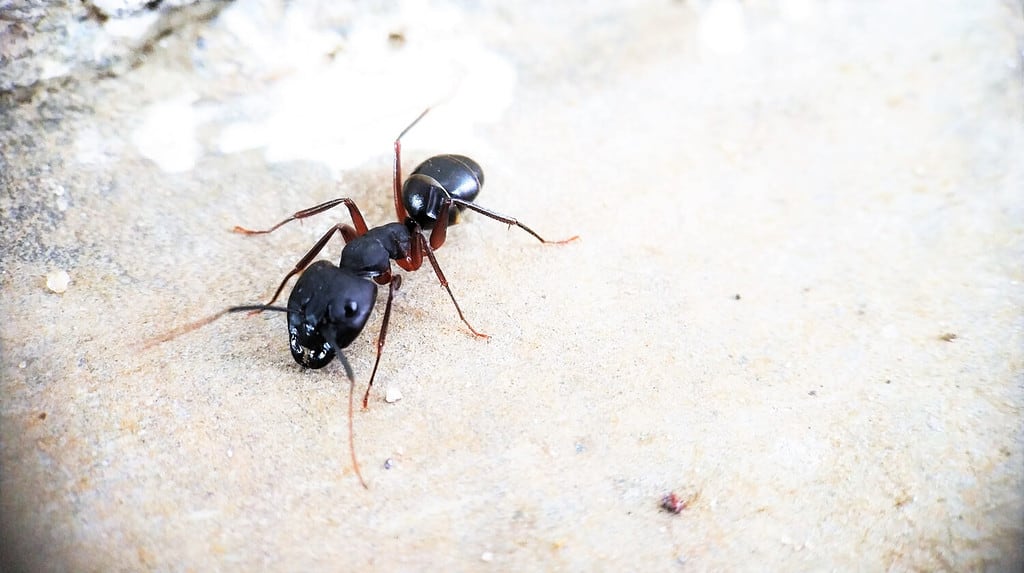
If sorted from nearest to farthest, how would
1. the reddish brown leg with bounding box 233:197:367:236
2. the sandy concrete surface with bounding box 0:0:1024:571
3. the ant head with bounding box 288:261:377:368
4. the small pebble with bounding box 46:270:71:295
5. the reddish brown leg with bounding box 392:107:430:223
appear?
the sandy concrete surface with bounding box 0:0:1024:571, the ant head with bounding box 288:261:377:368, the small pebble with bounding box 46:270:71:295, the reddish brown leg with bounding box 233:197:367:236, the reddish brown leg with bounding box 392:107:430:223

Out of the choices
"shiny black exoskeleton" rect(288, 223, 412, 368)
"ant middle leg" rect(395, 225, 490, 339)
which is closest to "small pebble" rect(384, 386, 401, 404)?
"shiny black exoskeleton" rect(288, 223, 412, 368)

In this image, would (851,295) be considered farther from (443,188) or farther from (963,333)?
(443,188)

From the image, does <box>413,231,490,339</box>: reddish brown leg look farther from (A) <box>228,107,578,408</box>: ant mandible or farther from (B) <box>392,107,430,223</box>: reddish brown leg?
(B) <box>392,107,430,223</box>: reddish brown leg

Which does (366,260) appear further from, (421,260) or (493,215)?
(493,215)

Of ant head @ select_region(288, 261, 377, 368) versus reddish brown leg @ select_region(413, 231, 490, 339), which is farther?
reddish brown leg @ select_region(413, 231, 490, 339)

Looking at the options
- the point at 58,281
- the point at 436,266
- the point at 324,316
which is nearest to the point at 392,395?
the point at 324,316

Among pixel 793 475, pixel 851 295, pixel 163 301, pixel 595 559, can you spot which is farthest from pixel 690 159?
pixel 163 301

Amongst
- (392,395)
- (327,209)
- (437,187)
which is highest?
(437,187)

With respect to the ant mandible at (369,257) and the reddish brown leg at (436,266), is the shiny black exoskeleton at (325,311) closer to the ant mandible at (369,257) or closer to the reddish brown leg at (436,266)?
the ant mandible at (369,257)
